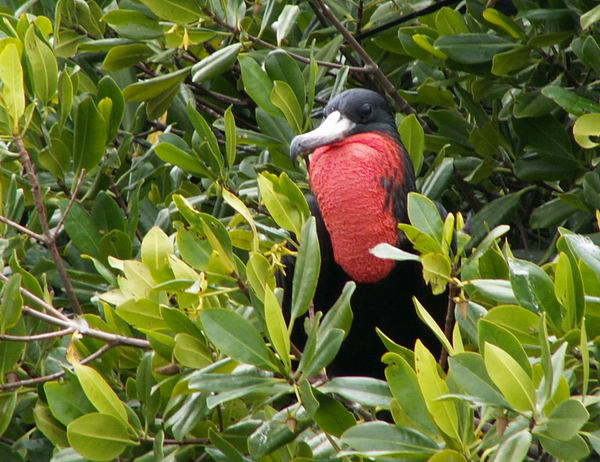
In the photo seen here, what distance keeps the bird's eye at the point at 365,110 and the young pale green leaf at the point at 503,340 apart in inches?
52.9

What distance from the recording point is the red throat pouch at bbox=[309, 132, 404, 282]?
265 centimetres

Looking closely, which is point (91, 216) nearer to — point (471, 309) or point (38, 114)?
point (38, 114)

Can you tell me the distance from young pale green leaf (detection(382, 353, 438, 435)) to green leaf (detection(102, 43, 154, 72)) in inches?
56.5

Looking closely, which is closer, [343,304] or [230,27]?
[343,304]

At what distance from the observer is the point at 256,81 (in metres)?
2.52

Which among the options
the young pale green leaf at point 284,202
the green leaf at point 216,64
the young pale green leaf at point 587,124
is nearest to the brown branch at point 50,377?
the young pale green leaf at point 284,202

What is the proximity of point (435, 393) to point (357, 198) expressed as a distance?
3.53 feet

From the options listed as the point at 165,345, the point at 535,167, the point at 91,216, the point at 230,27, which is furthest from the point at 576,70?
the point at 165,345

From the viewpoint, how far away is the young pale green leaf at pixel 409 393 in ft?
5.46

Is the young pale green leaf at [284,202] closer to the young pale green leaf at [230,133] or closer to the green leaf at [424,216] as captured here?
the green leaf at [424,216]

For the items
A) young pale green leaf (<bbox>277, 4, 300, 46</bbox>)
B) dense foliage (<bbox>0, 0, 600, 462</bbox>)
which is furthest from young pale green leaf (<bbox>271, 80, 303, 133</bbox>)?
young pale green leaf (<bbox>277, 4, 300, 46</bbox>)

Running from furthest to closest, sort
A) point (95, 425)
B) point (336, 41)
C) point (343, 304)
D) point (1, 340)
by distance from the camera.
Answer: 1. point (336, 41)
2. point (1, 340)
3. point (95, 425)
4. point (343, 304)

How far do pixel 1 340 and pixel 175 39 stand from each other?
833mm

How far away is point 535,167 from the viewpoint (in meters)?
2.90
